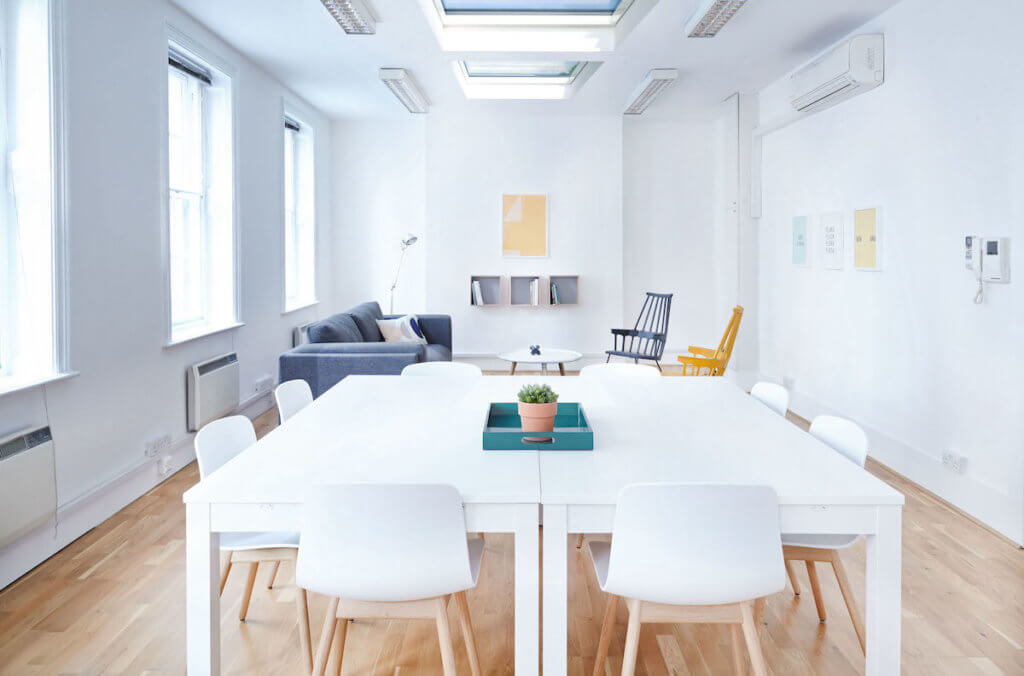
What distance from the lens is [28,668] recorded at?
2.52 meters

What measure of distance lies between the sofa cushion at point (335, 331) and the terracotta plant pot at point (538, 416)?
3376 mm

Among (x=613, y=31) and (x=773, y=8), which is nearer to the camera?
(x=773, y=8)

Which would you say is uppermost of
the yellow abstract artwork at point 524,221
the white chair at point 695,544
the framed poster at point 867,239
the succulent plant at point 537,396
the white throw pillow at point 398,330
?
the yellow abstract artwork at point 524,221

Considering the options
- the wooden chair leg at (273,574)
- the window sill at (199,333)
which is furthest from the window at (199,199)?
the wooden chair leg at (273,574)

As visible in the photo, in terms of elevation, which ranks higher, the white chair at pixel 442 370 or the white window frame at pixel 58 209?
the white window frame at pixel 58 209

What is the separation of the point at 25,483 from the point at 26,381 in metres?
0.46

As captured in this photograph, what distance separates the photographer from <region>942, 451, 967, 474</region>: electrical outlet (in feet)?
13.8

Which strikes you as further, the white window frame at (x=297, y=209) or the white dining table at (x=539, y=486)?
the white window frame at (x=297, y=209)

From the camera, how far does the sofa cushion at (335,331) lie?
18.1ft

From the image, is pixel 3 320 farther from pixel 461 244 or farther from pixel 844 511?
pixel 461 244

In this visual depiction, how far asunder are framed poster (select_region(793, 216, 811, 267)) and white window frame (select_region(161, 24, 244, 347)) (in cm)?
465

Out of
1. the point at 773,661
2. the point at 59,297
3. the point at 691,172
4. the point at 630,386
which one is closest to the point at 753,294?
the point at 691,172

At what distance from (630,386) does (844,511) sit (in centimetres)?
161

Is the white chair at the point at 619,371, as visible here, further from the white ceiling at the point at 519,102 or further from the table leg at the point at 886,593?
the white ceiling at the point at 519,102
